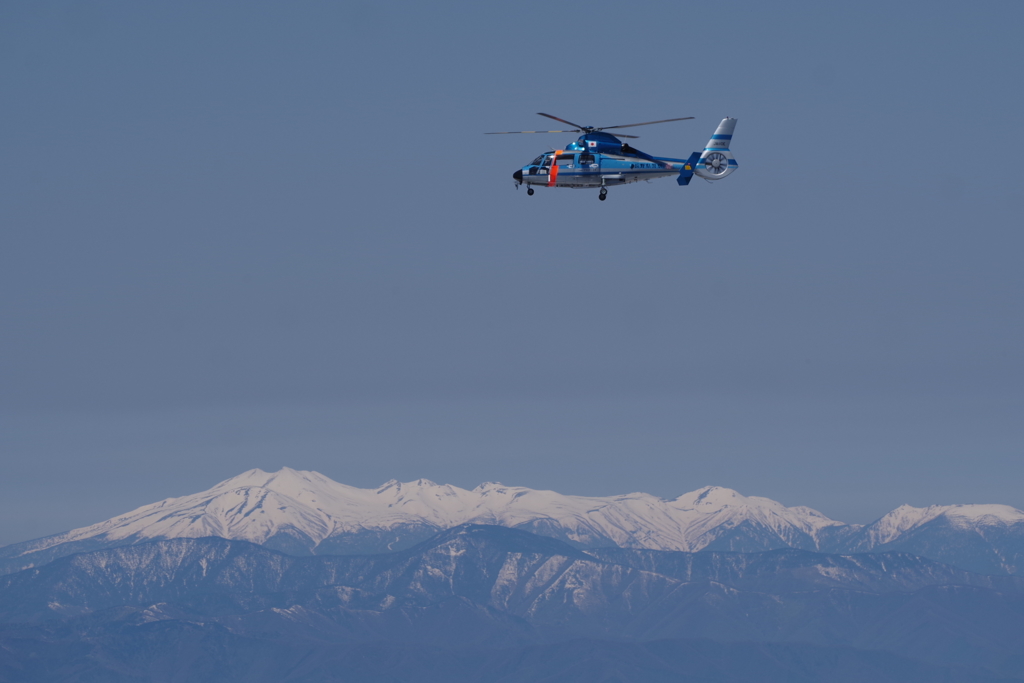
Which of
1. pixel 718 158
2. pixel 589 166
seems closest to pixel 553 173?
pixel 589 166

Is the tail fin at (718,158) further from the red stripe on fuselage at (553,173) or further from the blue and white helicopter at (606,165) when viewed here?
the red stripe on fuselage at (553,173)

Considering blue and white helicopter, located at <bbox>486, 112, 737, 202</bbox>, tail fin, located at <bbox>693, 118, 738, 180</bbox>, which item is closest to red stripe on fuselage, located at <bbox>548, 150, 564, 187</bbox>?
blue and white helicopter, located at <bbox>486, 112, 737, 202</bbox>

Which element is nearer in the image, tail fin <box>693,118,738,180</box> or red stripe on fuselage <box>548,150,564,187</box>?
red stripe on fuselage <box>548,150,564,187</box>

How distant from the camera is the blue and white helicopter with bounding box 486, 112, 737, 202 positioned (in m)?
137

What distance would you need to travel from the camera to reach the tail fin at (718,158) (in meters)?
142

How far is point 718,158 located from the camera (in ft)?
468

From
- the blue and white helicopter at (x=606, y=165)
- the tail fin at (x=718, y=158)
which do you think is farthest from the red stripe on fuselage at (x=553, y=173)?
the tail fin at (x=718, y=158)

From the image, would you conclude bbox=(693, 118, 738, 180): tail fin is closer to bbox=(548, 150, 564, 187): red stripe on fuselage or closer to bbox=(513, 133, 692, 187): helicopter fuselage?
bbox=(513, 133, 692, 187): helicopter fuselage

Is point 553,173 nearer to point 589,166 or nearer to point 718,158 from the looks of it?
point 589,166

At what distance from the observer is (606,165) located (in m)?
138

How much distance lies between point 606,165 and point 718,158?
12034 millimetres

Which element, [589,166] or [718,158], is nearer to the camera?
[589,166]

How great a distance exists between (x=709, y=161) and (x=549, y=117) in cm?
2075

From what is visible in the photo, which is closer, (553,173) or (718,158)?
(553,173)
